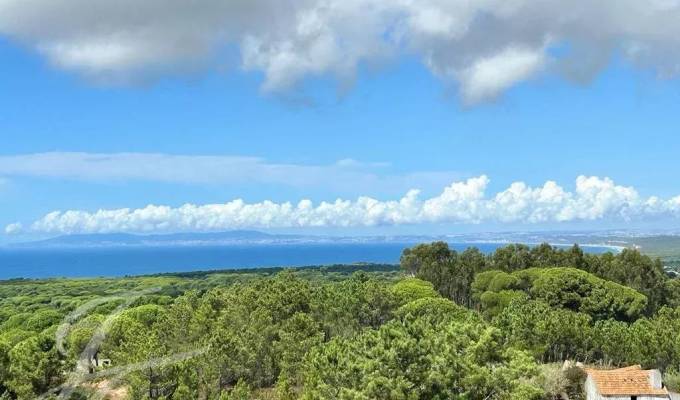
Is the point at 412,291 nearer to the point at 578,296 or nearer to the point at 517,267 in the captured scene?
the point at 578,296

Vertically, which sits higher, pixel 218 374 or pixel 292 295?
pixel 292 295

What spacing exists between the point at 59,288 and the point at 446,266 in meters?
58.8

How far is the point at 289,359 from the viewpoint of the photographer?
26094mm

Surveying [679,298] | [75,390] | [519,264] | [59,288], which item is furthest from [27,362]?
[59,288]

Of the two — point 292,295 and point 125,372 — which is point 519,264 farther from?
point 125,372

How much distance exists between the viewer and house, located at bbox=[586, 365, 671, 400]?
25.6 metres

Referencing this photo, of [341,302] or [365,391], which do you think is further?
[341,302]

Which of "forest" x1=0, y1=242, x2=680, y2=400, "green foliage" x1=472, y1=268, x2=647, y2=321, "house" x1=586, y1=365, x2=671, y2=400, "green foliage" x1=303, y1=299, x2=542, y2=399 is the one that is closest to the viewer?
"green foliage" x1=303, y1=299, x2=542, y2=399

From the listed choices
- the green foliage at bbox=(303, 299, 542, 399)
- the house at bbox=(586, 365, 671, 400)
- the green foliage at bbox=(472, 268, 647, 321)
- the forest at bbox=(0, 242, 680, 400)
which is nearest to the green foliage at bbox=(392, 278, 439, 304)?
the forest at bbox=(0, 242, 680, 400)

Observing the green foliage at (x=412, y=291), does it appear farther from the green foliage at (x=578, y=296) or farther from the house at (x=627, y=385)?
the house at (x=627, y=385)

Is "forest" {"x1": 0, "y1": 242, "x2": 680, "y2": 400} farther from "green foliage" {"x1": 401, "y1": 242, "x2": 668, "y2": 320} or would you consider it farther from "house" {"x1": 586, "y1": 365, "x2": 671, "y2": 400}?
"house" {"x1": 586, "y1": 365, "x2": 671, "y2": 400}

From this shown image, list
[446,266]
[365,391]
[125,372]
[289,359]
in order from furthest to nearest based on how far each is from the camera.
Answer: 1. [446,266]
2. [289,359]
3. [125,372]
4. [365,391]

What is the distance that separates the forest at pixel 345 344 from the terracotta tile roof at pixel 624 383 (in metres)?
1.48

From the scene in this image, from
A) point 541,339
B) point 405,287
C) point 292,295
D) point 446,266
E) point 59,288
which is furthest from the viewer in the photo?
point 59,288
